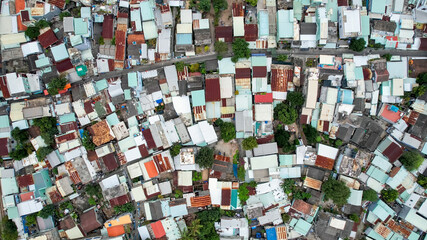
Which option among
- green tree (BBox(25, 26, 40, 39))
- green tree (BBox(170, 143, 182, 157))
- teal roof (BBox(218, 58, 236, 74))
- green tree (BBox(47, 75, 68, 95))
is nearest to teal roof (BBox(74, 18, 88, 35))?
green tree (BBox(25, 26, 40, 39))

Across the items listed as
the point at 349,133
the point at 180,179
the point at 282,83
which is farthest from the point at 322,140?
the point at 180,179

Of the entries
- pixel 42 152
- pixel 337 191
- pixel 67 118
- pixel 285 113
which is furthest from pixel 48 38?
pixel 337 191

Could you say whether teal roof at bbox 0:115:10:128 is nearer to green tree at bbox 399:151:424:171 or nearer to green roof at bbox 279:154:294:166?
green roof at bbox 279:154:294:166

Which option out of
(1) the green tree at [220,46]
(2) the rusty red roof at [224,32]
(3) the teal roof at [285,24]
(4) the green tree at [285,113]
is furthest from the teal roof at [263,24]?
(4) the green tree at [285,113]

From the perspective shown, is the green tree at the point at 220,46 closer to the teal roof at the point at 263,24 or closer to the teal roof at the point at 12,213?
the teal roof at the point at 263,24

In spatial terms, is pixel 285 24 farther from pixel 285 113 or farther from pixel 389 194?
pixel 389 194

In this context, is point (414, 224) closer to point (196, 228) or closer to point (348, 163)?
point (348, 163)
